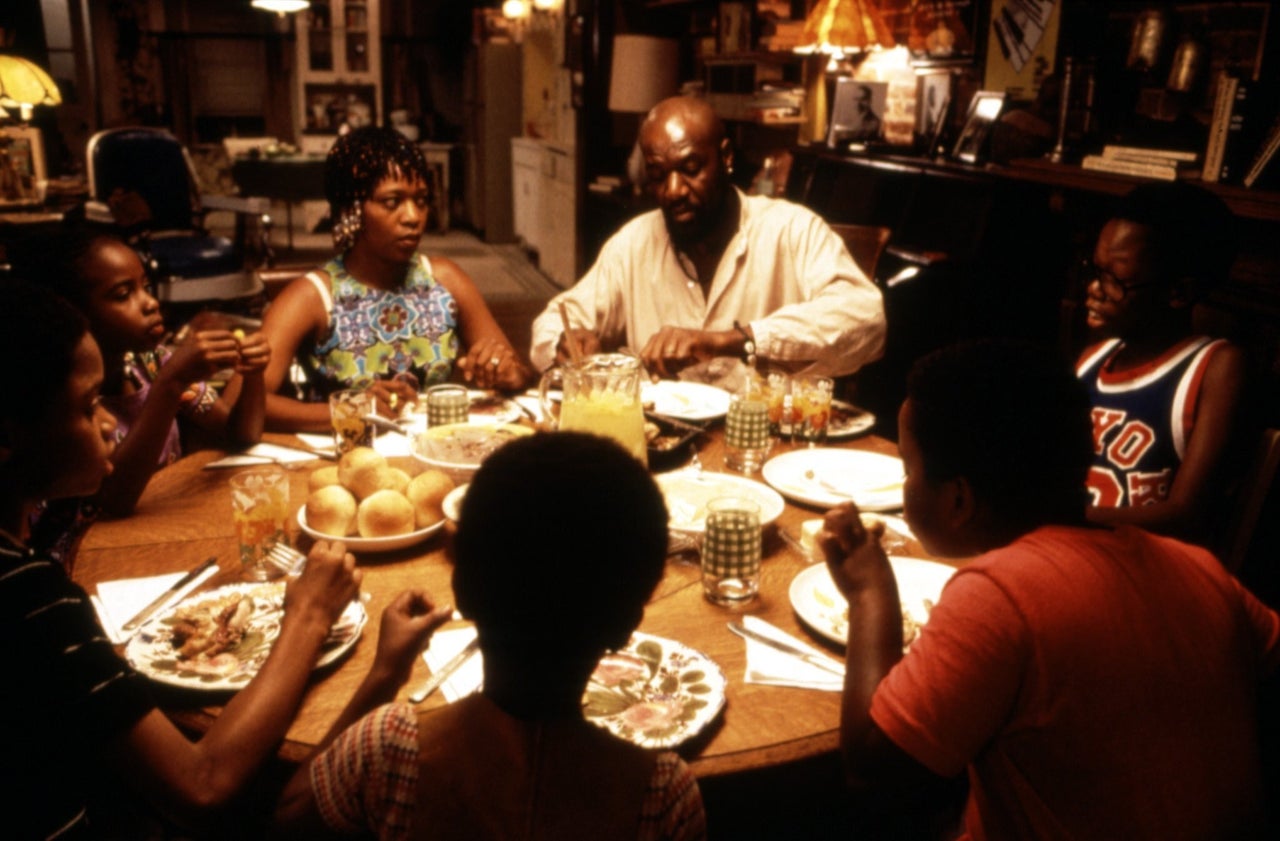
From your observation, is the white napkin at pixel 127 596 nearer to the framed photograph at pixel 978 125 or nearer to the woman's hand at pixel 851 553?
the woman's hand at pixel 851 553

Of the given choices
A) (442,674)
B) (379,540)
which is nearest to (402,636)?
(442,674)

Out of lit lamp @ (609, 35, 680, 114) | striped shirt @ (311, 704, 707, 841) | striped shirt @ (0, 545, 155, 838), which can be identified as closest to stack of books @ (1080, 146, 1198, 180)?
striped shirt @ (311, 704, 707, 841)

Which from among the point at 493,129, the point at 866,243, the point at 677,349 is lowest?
the point at 677,349

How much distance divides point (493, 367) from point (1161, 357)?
1.48 metres

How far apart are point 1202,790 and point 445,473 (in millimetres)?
1283

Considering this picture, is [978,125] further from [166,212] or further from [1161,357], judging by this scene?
[166,212]

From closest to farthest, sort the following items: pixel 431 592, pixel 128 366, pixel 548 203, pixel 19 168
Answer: pixel 431 592 < pixel 128 366 < pixel 19 168 < pixel 548 203

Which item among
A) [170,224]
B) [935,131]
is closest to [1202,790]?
[935,131]

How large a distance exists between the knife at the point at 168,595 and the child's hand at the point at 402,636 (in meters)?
0.46

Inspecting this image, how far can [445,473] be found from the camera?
5.99 ft

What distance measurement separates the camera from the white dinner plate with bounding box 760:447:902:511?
5.91 feet

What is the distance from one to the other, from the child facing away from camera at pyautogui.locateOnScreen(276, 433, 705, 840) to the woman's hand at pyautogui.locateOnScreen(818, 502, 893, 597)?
0.40 metres

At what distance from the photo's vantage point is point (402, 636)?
3.68 ft

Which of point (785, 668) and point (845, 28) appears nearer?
point (785, 668)
